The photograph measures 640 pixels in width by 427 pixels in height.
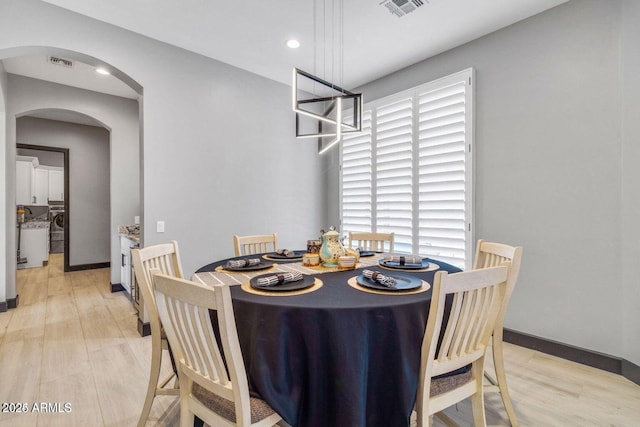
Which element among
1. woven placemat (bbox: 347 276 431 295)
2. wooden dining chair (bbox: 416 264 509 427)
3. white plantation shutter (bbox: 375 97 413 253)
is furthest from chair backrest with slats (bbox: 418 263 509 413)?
white plantation shutter (bbox: 375 97 413 253)

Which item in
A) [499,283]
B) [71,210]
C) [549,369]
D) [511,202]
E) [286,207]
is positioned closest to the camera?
[499,283]

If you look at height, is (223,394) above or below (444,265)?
below

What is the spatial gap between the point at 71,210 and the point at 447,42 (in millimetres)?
6715

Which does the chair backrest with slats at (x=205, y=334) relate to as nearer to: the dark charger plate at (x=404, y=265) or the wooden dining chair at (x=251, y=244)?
the dark charger plate at (x=404, y=265)

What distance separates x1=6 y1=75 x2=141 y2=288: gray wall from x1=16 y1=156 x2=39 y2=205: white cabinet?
3.97m

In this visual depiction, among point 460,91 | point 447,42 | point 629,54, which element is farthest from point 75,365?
point 629,54

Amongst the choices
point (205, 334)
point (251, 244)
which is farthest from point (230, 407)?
point (251, 244)

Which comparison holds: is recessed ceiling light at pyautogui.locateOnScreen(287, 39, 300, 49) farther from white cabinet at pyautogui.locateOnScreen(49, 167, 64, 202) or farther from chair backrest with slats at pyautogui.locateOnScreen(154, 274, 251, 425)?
white cabinet at pyautogui.locateOnScreen(49, 167, 64, 202)

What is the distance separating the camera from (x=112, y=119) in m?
4.50

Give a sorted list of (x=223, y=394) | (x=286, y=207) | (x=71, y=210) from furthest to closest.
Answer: (x=71, y=210)
(x=286, y=207)
(x=223, y=394)

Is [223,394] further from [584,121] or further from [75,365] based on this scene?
[584,121]

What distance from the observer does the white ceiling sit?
248 centimetres

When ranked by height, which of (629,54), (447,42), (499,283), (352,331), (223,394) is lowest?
(223,394)

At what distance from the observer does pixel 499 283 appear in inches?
51.0
